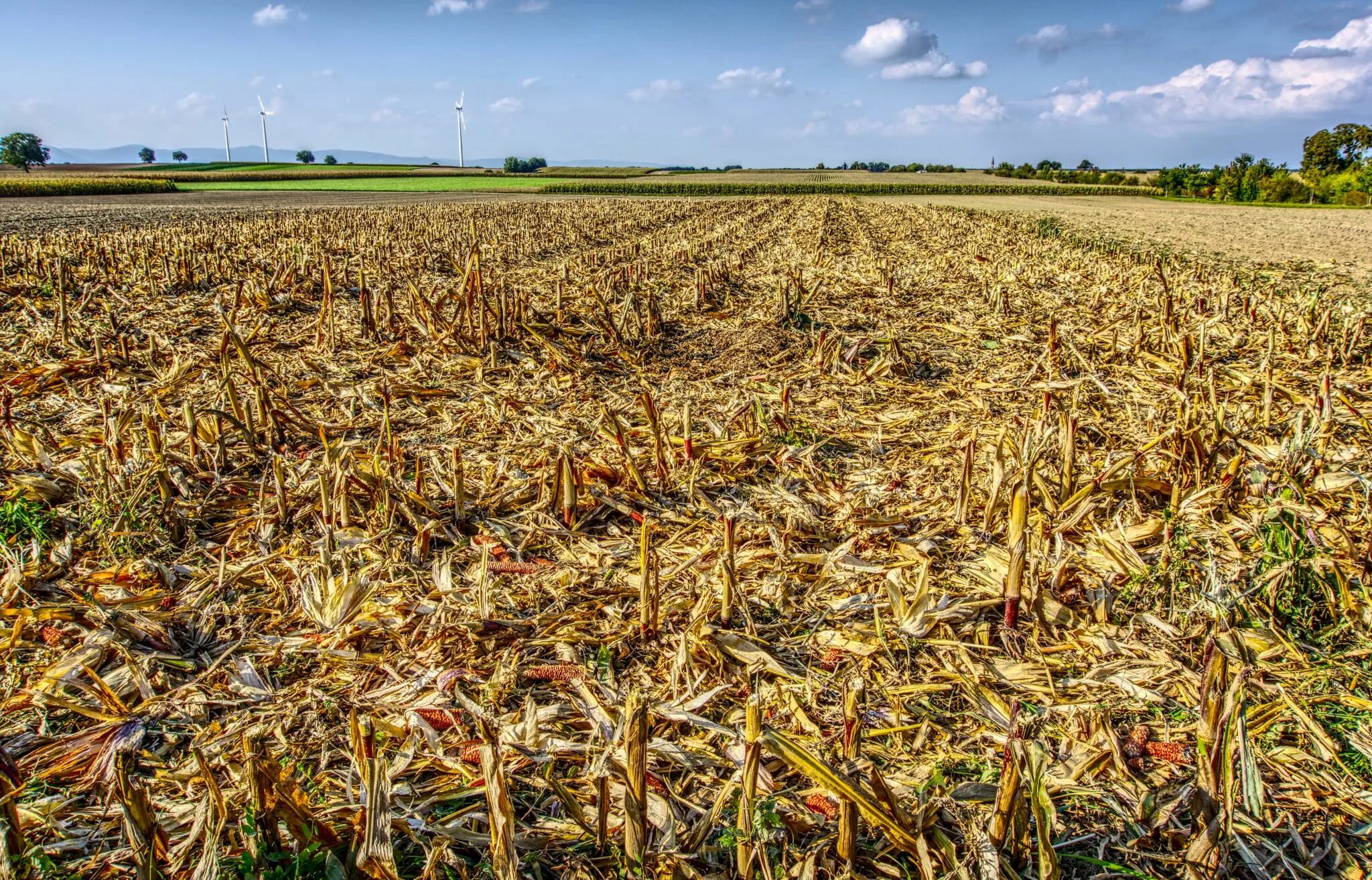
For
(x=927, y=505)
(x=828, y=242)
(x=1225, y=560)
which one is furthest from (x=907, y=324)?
(x=828, y=242)

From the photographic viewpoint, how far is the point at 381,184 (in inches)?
2625

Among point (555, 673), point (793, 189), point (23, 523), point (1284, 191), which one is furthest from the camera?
point (1284, 191)

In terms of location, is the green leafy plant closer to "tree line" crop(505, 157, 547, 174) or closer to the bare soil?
the bare soil

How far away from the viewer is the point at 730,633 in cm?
312

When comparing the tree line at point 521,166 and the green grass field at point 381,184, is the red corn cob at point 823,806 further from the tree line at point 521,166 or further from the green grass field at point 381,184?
the tree line at point 521,166

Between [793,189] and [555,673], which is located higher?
[793,189]

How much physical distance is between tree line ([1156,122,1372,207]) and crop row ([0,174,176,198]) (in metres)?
92.1

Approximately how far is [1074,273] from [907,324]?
18.1 feet

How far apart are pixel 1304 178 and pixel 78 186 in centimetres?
Answer: 10592

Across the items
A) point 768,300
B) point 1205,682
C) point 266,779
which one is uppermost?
point 768,300

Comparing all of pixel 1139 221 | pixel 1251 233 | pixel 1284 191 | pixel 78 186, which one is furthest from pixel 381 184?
pixel 1284 191

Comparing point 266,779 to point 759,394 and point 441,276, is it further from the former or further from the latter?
point 441,276

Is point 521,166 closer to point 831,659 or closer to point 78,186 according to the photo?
point 78,186

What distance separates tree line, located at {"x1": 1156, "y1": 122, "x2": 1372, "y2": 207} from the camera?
6938cm
